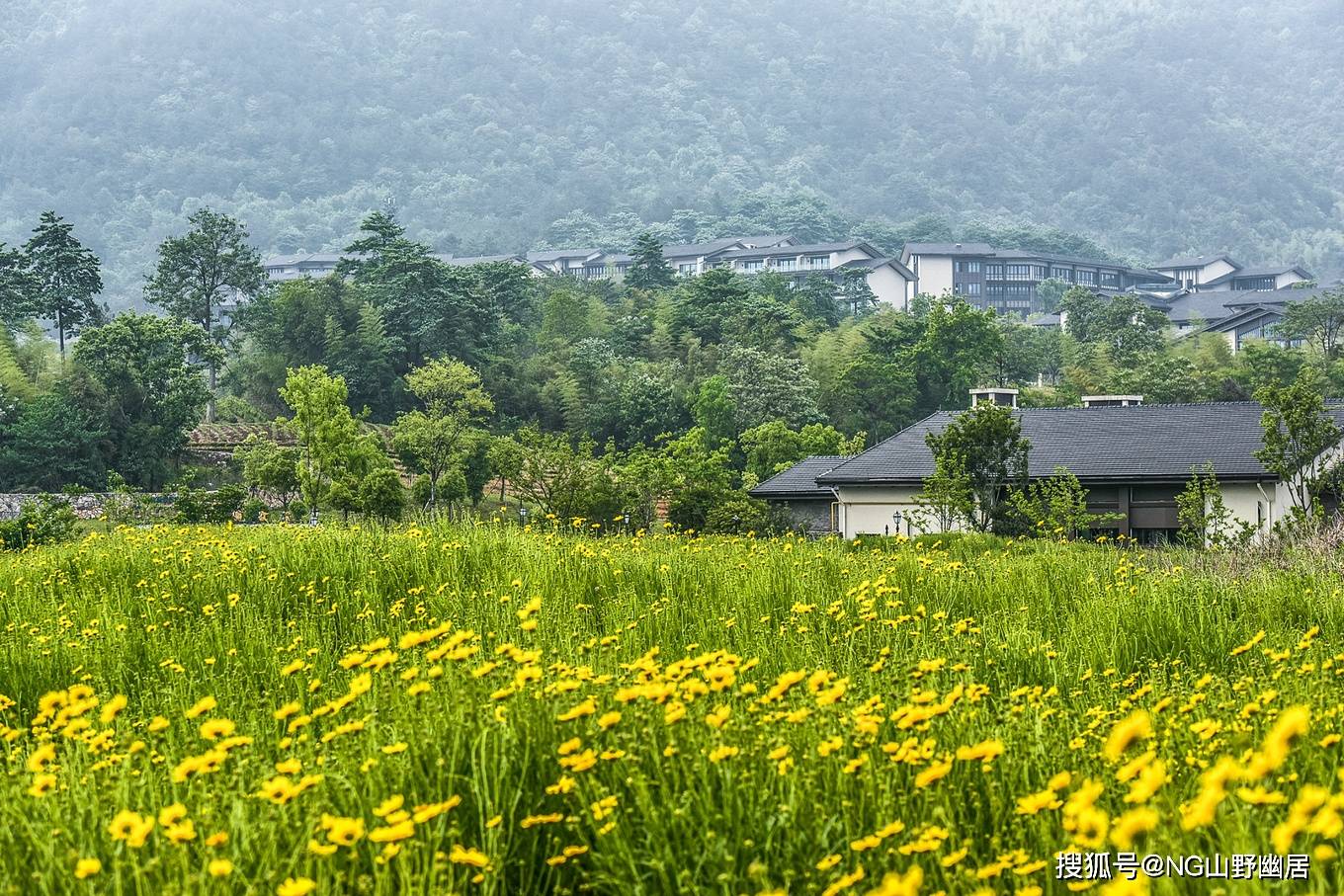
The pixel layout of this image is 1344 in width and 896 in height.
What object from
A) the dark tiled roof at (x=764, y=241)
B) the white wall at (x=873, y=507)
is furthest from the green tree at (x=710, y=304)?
the dark tiled roof at (x=764, y=241)

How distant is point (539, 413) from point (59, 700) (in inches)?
2124

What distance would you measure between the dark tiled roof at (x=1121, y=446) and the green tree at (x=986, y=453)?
2916 millimetres

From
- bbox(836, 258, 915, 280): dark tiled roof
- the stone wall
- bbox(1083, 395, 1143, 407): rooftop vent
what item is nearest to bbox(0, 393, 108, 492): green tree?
the stone wall

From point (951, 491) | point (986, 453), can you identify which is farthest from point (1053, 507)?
point (986, 453)

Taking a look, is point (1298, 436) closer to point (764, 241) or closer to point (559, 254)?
point (764, 241)

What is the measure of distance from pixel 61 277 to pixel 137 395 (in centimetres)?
1927

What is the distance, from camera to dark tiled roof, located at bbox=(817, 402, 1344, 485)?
85.8 feet

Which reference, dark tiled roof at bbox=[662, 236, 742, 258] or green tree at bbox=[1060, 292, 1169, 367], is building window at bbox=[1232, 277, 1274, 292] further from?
green tree at bbox=[1060, 292, 1169, 367]

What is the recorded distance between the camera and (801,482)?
34.9 meters

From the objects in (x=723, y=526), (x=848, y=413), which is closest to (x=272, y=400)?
Answer: (x=848, y=413)

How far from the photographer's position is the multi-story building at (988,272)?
112 meters

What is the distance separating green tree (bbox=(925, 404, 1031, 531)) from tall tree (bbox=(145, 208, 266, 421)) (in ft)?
162

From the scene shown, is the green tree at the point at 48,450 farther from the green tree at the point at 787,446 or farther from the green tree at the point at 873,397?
the green tree at the point at 873,397

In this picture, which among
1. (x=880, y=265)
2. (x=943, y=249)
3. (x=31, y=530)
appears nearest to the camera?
(x=31, y=530)
